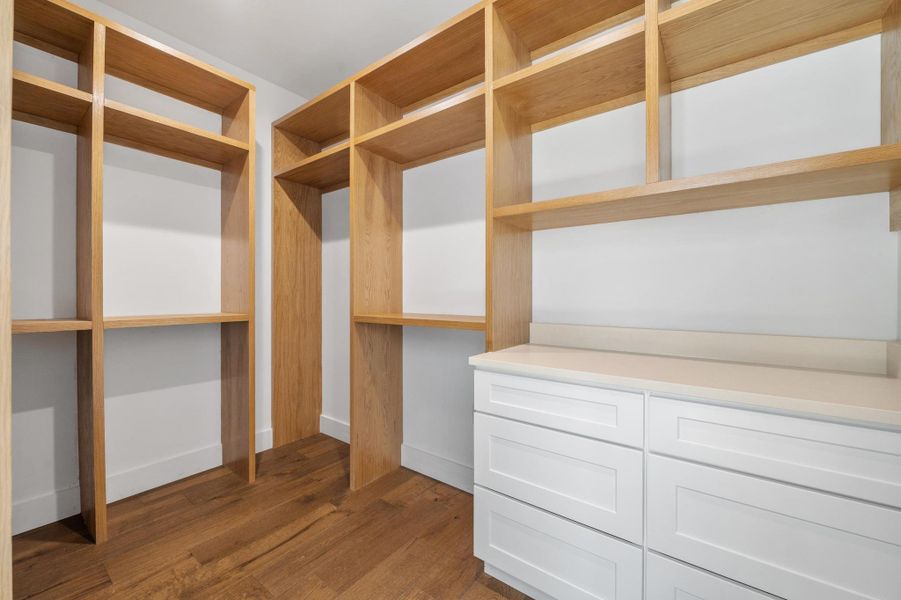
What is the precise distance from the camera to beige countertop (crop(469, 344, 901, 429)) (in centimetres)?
82

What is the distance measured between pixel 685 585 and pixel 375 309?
1.68 meters

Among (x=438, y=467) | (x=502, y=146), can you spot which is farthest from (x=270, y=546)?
(x=502, y=146)

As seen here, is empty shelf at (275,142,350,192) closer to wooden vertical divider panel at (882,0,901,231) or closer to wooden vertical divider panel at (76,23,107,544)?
wooden vertical divider panel at (76,23,107,544)

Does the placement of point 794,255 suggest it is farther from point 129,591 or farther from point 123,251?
point 123,251

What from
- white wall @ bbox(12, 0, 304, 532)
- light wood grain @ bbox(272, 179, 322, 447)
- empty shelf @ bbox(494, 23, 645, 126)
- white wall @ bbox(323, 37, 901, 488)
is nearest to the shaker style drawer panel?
white wall @ bbox(323, 37, 901, 488)

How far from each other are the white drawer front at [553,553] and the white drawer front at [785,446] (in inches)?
14.1

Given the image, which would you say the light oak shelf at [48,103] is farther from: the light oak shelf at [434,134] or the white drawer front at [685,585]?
the white drawer front at [685,585]

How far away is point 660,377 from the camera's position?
3.47ft

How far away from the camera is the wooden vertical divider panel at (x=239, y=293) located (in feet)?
6.76

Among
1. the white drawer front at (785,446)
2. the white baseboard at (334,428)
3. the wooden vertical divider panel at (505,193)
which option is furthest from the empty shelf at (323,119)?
the white drawer front at (785,446)

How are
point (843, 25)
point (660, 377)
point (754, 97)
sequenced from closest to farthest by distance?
1. point (660, 377)
2. point (843, 25)
3. point (754, 97)

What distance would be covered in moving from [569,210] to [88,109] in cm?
201

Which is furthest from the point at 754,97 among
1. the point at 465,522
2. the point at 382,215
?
the point at 465,522

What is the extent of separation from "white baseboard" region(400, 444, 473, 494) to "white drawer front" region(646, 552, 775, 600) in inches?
41.9
